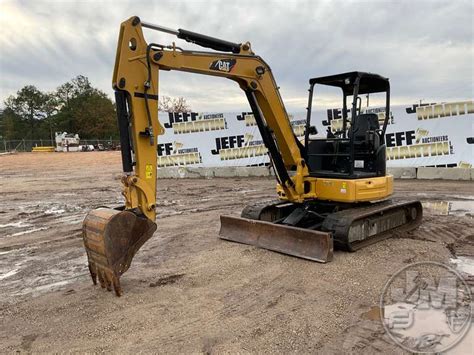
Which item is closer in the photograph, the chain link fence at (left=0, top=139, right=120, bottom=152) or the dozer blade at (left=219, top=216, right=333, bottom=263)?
the dozer blade at (left=219, top=216, right=333, bottom=263)

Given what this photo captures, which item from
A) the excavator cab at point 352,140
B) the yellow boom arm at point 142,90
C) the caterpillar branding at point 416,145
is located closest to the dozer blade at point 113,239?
the yellow boom arm at point 142,90

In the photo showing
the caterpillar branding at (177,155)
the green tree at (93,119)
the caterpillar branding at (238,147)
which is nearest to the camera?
the caterpillar branding at (238,147)

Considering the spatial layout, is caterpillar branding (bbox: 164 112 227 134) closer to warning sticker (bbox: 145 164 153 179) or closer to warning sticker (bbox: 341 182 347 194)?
warning sticker (bbox: 341 182 347 194)

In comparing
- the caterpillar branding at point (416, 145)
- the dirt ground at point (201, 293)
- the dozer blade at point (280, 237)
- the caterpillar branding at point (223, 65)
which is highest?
the caterpillar branding at point (223, 65)

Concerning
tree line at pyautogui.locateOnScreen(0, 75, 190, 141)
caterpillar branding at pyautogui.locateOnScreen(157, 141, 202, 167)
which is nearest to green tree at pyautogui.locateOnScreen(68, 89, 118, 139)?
tree line at pyautogui.locateOnScreen(0, 75, 190, 141)

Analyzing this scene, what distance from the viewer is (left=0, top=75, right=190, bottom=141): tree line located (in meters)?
76.9

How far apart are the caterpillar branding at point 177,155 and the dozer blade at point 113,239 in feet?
46.2

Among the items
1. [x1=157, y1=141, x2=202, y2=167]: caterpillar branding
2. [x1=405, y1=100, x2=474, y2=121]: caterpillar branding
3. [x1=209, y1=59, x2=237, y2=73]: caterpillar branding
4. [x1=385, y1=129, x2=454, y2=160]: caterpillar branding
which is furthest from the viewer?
[x1=157, y1=141, x2=202, y2=167]: caterpillar branding

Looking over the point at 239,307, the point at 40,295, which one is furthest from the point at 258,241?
the point at 40,295

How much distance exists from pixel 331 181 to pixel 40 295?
4.66 meters

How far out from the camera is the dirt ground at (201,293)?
13.0ft

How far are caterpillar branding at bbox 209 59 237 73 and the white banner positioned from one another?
7.74 metres

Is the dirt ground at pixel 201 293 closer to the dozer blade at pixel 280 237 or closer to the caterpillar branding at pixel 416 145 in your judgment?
the dozer blade at pixel 280 237

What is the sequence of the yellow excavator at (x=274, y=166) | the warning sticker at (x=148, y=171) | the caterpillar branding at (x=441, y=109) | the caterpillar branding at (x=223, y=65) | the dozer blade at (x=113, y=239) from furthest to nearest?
the caterpillar branding at (x=441, y=109)
the caterpillar branding at (x=223, y=65)
the warning sticker at (x=148, y=171)
the yellow excavator at (x=274, y=166)
the dozer blade at (x=113, y=239)
